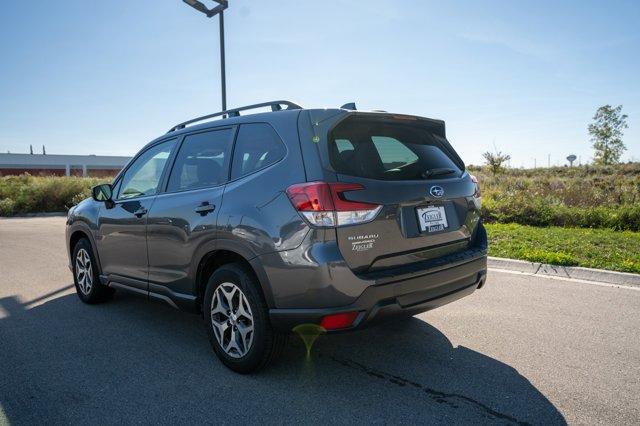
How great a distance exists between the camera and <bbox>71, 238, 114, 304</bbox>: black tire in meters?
5.27

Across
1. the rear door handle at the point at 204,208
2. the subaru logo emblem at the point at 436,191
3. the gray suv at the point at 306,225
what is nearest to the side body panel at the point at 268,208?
the gray suv at the point at 306,225

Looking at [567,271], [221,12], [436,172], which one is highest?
[221,12]

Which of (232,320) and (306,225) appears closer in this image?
(306,225)

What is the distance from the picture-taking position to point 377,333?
422cm

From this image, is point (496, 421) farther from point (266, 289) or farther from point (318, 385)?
point (266, 289)

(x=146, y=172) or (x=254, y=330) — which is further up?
(x=146, y=172)

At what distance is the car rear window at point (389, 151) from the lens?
312 cm

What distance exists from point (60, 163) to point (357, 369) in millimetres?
67280

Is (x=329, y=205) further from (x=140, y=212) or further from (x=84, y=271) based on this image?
(x=84, y=271)

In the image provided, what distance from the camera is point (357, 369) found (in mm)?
3492

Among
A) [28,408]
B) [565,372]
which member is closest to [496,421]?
[565,372]

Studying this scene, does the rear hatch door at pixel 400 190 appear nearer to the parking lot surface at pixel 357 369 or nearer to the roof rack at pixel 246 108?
the roof rack at pixel 246 108

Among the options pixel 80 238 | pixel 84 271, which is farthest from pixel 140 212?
pixel 80 238

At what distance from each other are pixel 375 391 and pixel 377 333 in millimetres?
1095
